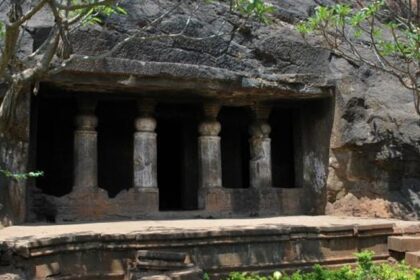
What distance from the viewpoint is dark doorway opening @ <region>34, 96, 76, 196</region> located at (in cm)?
1005

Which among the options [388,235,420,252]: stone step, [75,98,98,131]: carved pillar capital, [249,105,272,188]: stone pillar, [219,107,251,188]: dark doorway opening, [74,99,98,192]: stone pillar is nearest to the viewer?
[388,235,420,252]: stone step

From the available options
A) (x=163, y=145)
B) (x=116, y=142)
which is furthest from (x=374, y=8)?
(x=163, y=145)

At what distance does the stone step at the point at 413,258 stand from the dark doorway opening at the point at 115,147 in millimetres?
5213

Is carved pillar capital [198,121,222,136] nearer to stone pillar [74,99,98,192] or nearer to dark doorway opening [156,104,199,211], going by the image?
dark doorway opening [156,104,199,211]

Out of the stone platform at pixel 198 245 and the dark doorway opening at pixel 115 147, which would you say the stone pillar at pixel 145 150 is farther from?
the stone platform at pixel 198 245

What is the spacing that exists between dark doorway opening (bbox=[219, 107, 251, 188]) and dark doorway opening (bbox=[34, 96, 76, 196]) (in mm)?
2920

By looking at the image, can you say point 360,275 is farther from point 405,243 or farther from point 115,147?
point 115,147

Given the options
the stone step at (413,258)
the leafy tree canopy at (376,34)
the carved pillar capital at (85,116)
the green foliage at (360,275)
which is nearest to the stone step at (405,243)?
the stone step at (413,258)

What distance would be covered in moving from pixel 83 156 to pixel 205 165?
1.97m

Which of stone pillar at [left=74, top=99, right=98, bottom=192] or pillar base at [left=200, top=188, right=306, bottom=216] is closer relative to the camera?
stone pillar at [left=74, top=99, right=98, bottom=192]

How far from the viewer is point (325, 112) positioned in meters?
9.22

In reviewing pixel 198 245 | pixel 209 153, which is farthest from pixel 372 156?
pixel 198 245

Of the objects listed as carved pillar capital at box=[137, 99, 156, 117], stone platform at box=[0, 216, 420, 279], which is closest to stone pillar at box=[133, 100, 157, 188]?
carved pillar capital at box=[137, 99, 156, 117]

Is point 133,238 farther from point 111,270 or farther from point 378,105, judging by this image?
point 378,105
